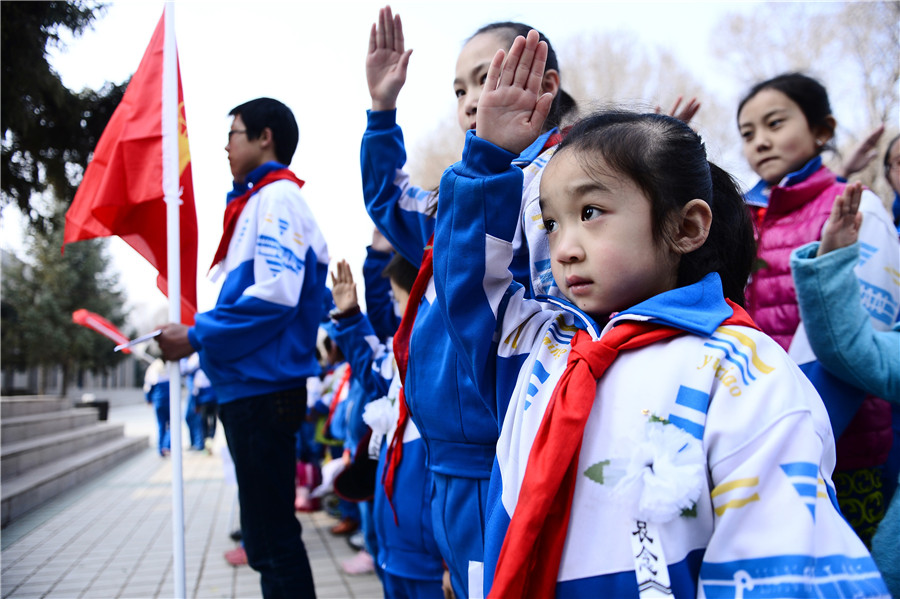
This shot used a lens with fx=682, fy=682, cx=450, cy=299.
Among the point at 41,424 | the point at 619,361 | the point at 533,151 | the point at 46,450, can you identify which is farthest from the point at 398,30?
the point at 41,424

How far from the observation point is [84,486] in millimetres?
7531

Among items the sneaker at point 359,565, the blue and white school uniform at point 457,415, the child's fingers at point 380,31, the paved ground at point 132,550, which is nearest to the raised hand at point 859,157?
the blue and white school uniform at point 457,415

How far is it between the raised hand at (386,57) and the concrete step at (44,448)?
215 inches

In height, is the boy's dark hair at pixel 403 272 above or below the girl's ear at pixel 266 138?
below

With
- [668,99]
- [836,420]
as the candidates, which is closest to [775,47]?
[668,99]

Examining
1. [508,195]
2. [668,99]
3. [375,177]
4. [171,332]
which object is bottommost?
→ [171,332]

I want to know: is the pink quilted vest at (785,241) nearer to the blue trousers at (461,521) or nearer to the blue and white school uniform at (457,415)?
the blue and white school uniform at (457,415)

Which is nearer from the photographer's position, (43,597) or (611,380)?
(611,380)

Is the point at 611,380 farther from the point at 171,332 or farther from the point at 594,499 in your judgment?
the point at 171,332

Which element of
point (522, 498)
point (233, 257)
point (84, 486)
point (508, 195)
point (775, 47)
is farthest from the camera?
point (775, 47)

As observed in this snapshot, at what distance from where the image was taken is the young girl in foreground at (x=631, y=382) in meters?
0.99

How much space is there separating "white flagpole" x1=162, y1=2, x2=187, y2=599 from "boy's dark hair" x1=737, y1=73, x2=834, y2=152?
2.39 metres

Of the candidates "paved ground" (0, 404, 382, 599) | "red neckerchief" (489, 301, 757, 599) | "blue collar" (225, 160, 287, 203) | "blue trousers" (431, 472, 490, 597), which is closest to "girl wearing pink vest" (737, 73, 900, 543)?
"blue trousers" (431, 472, 490, 597)

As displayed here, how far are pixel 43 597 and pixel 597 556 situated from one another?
388cm
